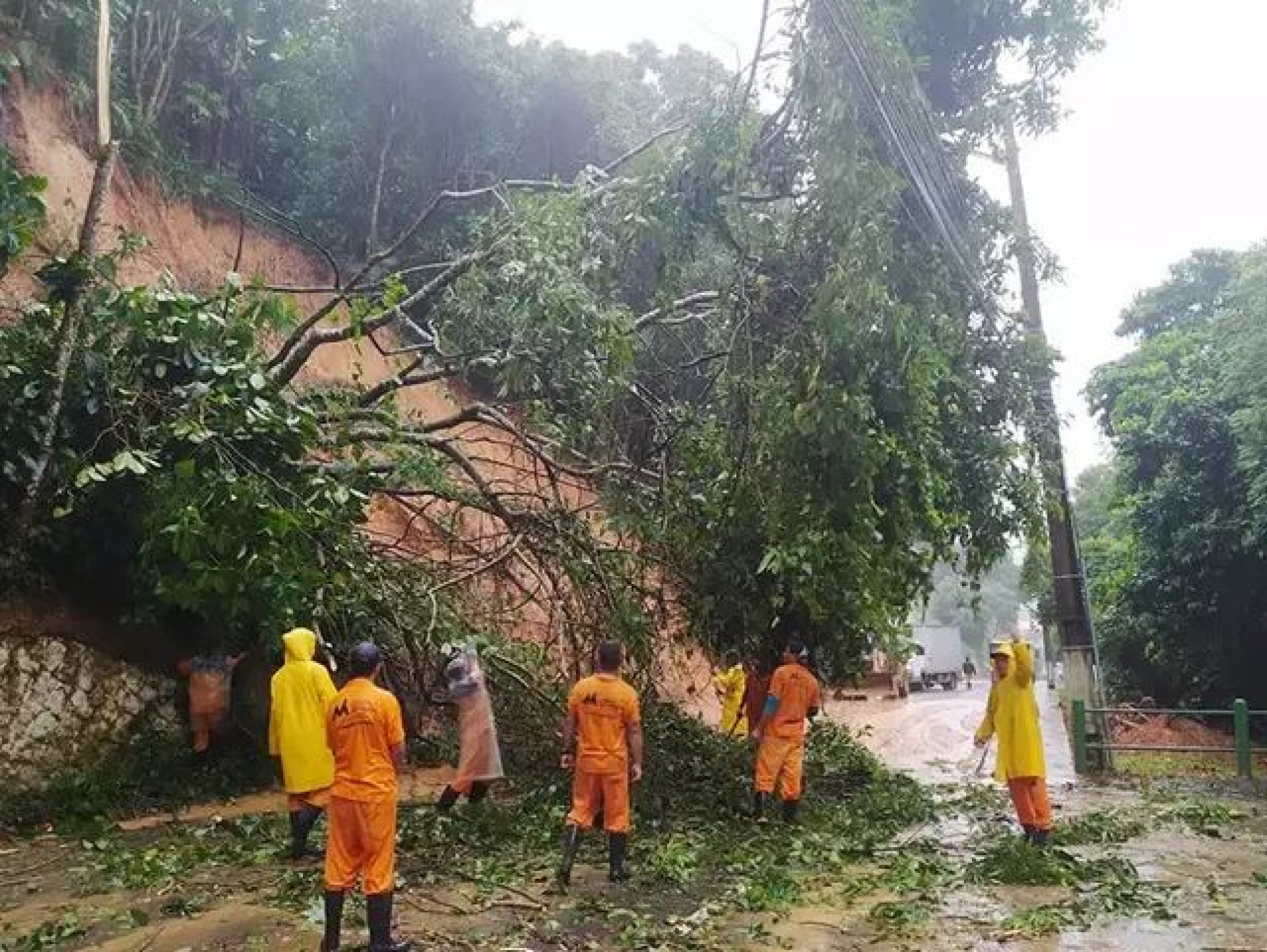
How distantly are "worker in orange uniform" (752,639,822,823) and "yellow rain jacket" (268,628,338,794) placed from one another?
11.5 ft

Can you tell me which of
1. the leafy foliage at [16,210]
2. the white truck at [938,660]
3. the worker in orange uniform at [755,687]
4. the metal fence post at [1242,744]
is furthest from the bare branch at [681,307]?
the white truck at [938,660]

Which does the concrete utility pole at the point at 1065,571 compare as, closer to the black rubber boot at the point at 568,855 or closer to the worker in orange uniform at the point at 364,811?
the black rubber boot at the point at 568,855

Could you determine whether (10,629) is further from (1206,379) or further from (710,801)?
(1206,379)

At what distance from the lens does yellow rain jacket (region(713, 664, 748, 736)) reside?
38.3 feet

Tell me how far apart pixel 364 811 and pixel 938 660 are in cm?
3702

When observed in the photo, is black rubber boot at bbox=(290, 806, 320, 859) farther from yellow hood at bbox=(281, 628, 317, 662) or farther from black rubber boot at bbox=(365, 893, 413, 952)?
black rubber boot at bbox=(365, 893, 413, 952)

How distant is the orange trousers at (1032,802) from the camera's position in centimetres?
732

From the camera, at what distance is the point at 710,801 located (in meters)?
8.79

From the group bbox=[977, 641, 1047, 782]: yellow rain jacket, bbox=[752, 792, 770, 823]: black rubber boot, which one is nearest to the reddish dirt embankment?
bbox=[752, 792, 770, 823]: black rubber boot

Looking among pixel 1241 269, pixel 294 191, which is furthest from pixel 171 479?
pixel 1241 269

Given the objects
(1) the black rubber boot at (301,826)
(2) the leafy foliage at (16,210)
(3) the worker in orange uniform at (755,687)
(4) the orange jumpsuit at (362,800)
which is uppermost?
(2) the leafy foliage at (16,210)

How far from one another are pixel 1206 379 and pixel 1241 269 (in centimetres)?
222

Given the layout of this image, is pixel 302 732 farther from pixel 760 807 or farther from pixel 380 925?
pixel 760 807

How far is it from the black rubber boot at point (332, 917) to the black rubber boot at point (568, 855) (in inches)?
62.5
